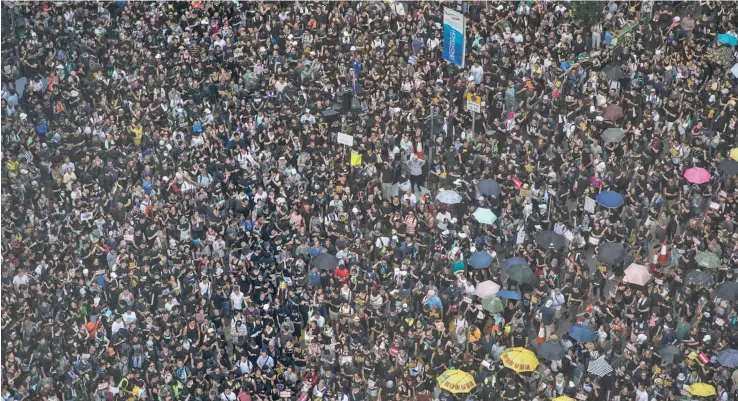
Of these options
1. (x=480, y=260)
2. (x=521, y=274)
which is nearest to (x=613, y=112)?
(x=480, y=260)

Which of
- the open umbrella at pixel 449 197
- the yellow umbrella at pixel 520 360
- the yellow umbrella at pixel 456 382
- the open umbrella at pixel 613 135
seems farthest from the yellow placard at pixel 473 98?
the yellow umbrella at pixel 456 382

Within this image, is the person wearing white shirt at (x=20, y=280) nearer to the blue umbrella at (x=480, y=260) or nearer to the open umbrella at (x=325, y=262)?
the open umbrella at (x=325, y=262)

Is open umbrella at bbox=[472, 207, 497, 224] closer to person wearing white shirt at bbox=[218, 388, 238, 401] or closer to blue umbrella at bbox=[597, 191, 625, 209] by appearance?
blue umbrella at bbox=[597, 191, 625, 209]

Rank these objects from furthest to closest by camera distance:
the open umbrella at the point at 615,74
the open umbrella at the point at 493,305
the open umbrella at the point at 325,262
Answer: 1. the open umbrella at the point at 615,74
2. the open umbrella at the point at 325,262
3. the open umbrella at the point at 493,305

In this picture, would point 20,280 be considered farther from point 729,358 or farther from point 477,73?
point 729,358

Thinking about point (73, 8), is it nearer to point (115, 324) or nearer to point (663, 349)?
point (115, 324)
